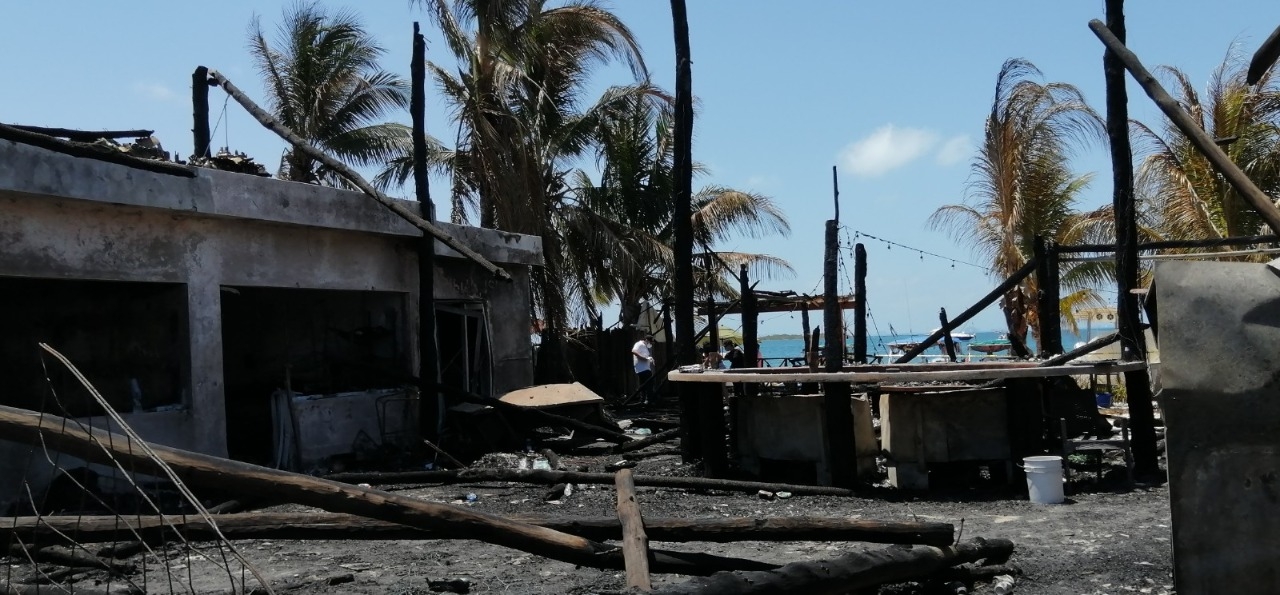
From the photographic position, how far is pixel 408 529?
5457 millimetres

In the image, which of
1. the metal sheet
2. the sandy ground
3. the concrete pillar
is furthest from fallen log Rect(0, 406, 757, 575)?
the concrete pillar

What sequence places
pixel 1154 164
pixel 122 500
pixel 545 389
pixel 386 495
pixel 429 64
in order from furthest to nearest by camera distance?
pixel 429 64, pixel 1154 164, pixel 545 389, pixel 122 500, pixel 386 495

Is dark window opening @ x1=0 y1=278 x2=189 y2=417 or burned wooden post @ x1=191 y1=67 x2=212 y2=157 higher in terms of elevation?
burned wooden post @ x1=191 y1=67 x2=212 y2=157

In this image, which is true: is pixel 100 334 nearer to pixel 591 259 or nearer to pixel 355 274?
pixel 355 274

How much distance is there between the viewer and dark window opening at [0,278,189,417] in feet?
43.3

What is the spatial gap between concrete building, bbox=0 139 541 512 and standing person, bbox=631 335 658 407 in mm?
4408

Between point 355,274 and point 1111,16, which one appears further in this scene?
point 355,274

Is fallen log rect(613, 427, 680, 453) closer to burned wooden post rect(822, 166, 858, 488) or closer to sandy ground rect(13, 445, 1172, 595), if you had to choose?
sandy ground rect(13, 445, 1172, 595)

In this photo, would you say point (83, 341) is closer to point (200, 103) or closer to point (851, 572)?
point (200, 103)

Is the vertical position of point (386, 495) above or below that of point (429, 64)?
below

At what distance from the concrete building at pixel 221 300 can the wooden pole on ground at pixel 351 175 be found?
385 mm

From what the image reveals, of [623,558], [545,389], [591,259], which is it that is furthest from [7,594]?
[591,259]

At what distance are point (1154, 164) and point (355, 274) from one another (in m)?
16.6

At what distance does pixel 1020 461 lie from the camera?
10.1 metres
